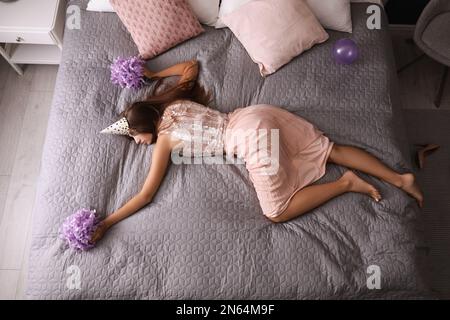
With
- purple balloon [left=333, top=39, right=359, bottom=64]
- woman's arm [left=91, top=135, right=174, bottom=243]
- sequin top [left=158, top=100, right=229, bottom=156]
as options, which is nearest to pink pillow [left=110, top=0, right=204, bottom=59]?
sequin top [left=158, top=100, right=229, bottom=156]

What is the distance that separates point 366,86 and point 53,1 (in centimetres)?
163

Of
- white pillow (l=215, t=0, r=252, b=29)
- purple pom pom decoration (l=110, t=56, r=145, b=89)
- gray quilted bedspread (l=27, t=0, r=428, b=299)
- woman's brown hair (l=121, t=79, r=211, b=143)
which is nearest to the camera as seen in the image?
gray quilted bedspread (l=27, t=0, r=428, b=299)

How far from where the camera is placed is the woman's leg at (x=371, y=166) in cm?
159

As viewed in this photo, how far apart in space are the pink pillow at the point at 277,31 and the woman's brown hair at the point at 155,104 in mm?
317

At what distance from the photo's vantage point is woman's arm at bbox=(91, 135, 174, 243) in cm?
155

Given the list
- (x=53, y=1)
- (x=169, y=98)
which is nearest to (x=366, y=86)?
(x=169, y=98)

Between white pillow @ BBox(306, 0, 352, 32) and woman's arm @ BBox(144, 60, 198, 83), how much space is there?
0.64 meters

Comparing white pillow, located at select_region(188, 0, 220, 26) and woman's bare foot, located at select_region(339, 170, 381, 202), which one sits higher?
white pillow, located at select_region(188, 0, 220, 26)

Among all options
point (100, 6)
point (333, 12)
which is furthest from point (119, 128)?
point (333, 12)

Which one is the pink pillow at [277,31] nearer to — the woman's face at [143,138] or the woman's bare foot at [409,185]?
the woman's face at [143,138]

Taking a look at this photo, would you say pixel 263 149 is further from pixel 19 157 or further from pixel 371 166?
pixel 19 157

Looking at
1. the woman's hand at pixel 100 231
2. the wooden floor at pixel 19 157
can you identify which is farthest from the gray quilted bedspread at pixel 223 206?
the wooden floor at pixel 19 157

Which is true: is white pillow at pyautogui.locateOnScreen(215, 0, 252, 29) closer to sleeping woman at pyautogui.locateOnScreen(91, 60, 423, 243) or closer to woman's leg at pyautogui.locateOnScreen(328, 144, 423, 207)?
sleeping woman at pyautogui.locateOnScreen(91, 60, 423, 243)
